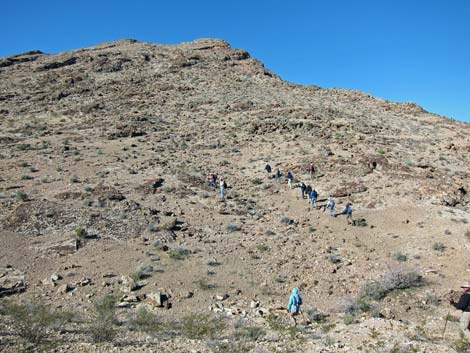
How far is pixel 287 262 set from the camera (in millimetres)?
16844

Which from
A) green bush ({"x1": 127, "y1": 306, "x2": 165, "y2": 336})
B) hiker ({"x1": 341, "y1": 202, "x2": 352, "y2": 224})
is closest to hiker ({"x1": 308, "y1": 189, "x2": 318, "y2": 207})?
hiker ({"x1": 341, "y1": 202, "x2": 352, "y2": 224})

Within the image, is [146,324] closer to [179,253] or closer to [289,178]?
[179,253]

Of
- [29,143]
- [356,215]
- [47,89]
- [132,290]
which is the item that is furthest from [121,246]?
[47,89]

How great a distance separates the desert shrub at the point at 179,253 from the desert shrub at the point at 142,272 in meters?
1.37

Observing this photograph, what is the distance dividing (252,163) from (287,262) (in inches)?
624

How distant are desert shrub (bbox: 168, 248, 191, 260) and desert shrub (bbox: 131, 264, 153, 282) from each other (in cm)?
137

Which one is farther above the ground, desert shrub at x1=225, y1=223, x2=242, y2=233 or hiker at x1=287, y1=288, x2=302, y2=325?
desert shrub at x1=225, y1=223, x2=242, y2=233

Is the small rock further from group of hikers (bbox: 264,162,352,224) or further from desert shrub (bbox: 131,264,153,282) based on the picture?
group of hikers (bbox: 264,162,352,224)

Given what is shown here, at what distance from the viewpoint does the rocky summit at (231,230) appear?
10.5 metres

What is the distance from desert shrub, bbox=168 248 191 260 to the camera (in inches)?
659

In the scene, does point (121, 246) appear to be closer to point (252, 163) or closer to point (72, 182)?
point (72, 182)

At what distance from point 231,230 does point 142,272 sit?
19.7 ft

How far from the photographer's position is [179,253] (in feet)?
55.7

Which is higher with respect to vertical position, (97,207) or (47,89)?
(47,89)
